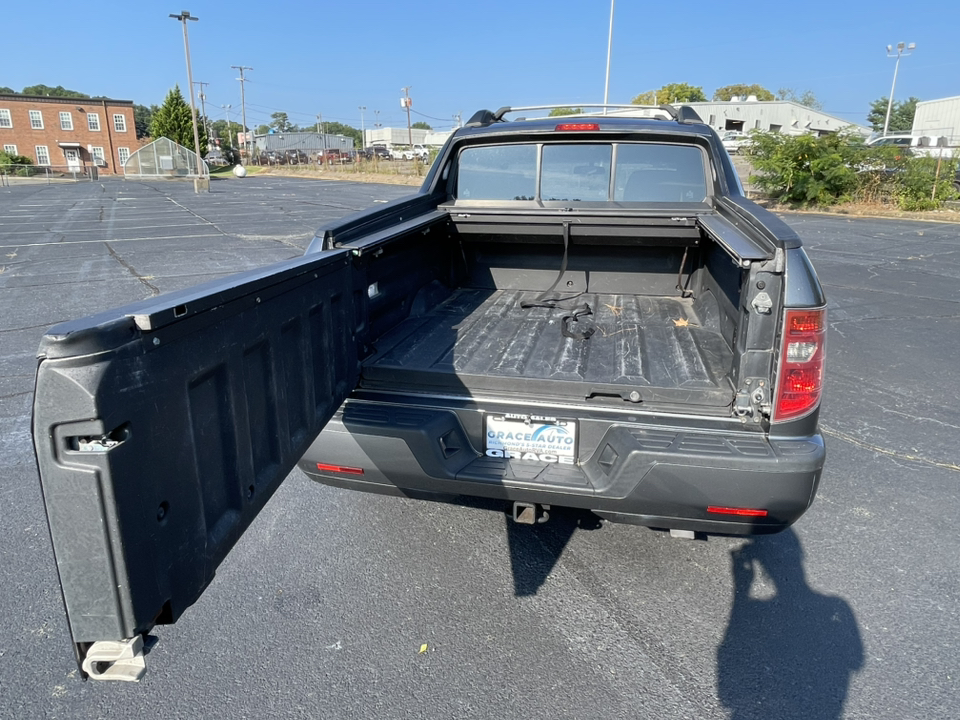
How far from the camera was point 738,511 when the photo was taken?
2434 mm

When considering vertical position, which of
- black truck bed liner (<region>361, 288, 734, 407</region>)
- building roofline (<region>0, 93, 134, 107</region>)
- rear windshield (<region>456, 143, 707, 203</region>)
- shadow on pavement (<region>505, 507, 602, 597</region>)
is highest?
building roofline (<region>0, 93, 134, 107</region>)

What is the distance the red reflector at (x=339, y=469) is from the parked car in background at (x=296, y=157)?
72553mm

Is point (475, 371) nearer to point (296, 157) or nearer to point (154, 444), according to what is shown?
point (154, 444)

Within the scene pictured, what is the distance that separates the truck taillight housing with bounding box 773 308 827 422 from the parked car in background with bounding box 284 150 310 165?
2884 inches

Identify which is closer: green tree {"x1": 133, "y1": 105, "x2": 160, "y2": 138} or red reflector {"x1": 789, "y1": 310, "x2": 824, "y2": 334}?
red reflector {"x1": 789, "y1": 310, "x2": 824, "y2": 334}

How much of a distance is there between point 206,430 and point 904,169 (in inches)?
917

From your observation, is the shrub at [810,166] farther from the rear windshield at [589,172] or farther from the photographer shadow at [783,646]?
the photographer shadow at [783,646]

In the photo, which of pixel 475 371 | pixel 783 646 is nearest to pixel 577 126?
pixel 475 371

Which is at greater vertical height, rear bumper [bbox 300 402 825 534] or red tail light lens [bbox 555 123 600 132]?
red tail light lens [bbox 555 123 600 132]

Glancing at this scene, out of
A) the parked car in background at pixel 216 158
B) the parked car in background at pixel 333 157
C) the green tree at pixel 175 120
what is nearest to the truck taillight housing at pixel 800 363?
the green tree at pixel 175 120

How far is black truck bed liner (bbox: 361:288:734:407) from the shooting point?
2748 millimetres

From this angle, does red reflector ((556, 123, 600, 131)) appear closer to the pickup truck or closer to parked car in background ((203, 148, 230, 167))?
the pickup truck

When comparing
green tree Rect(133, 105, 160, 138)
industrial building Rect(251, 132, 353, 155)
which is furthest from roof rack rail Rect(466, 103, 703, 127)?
green tree Rect(133, 105, 160, 138)

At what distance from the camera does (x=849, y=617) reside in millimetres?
2723
